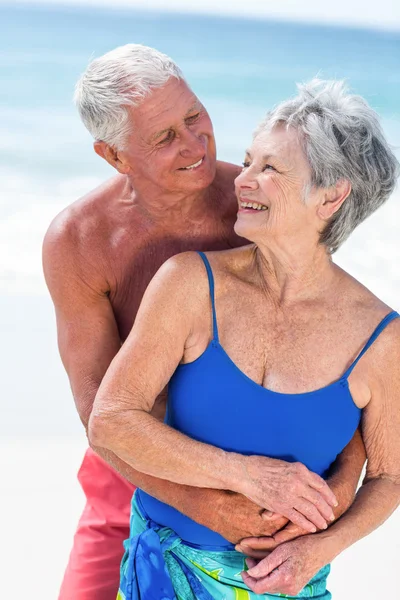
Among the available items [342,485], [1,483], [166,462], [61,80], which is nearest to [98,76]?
[166,462]

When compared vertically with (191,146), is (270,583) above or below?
below

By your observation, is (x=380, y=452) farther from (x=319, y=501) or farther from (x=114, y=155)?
(x=114, y=155)

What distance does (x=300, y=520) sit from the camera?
2420 millimetres

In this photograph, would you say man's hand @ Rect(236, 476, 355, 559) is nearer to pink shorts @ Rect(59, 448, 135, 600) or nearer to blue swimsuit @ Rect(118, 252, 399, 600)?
blue swimsuit @ Rect(118, 252, 399, 600)

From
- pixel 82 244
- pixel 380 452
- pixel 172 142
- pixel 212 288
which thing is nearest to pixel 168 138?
pixel 172 142

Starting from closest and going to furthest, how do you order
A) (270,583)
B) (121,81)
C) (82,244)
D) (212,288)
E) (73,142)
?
(270,583), (212,288), (121,81), (82,244), (73,142)

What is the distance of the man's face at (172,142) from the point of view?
8.94 ft

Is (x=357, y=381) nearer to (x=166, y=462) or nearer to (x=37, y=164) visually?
(x=166, y=462)

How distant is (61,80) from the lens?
11.9m

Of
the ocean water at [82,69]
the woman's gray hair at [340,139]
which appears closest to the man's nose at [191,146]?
the woman's gray hair at [340,139]

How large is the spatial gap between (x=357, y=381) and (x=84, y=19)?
45.4ft

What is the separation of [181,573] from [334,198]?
99cm

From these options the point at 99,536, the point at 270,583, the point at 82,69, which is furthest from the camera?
the point at 82,69

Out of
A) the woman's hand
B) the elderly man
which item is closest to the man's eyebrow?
the elderly man
